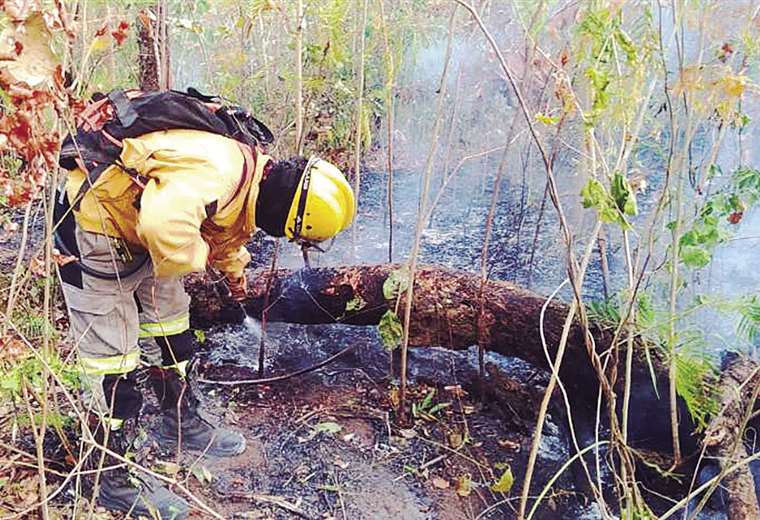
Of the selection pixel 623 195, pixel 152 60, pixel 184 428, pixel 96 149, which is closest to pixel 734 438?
pixel 623 195

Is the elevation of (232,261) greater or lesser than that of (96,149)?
lesser

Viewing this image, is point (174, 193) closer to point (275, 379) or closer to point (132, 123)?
point (132, 123)

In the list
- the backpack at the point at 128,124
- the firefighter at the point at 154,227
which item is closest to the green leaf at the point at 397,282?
the firefighter at the point at 154,227

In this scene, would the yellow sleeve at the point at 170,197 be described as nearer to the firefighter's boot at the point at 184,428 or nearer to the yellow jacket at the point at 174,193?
the yellow jacket at the point at 174,193

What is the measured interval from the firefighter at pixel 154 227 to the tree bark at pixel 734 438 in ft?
5.56

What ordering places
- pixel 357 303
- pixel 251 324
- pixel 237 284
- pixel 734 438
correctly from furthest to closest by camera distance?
pixel 251 324 → pixel 357 303 → pixel 237 284 → pixel 734 438

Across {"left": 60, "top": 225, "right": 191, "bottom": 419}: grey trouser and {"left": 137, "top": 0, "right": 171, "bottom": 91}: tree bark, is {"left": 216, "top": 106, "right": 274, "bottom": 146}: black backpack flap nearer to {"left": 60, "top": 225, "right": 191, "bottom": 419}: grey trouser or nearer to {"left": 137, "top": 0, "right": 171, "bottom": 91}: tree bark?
{"left": 60, "top": 225, "right": 191, "bottom": 419}: grey trouser

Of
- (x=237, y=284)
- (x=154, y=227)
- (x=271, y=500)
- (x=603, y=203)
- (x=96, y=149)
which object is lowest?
(x=271, y=500)

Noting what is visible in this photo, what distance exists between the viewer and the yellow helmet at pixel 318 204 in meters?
2.53

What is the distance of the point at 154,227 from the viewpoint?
2184 millimetres

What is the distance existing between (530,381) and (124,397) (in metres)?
2.12

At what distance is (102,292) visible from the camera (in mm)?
2535

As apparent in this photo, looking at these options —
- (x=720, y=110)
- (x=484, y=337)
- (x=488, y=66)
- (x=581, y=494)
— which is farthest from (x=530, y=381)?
(x=488, y=66)

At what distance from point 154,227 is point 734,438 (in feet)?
7.78
